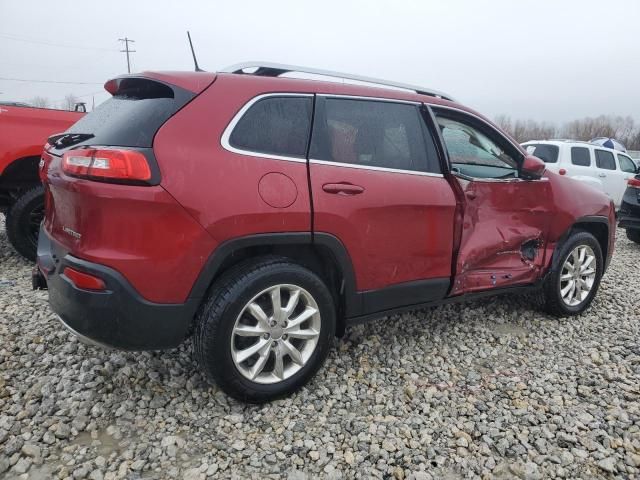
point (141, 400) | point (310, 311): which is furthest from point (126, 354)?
point (310, 311)

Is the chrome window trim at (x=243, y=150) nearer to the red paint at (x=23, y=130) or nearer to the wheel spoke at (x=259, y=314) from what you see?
the wheel spoke at (x=259, y=314)

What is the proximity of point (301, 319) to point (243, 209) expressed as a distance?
69cm

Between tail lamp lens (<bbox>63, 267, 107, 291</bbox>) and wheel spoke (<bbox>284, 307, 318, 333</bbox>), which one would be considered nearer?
tail lamp lens (<bbox>63, 267, 107, 291</bbox>)

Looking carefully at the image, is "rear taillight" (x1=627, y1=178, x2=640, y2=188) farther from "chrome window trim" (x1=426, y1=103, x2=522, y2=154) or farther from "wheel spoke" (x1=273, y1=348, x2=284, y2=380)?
"wheel spoke" (x1=273, y1=348, x2=284, y2=380)

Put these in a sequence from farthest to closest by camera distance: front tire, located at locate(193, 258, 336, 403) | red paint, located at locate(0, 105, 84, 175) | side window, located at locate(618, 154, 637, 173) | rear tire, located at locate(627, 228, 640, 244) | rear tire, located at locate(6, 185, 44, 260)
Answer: side window, located at locate(618, 154, 637, 173)
rear tire, located at locate(627, 228, 640, 244)
rear tire, located at locate(6, 185, 44, 260)
red paint, located at locate(0, 105, 84, 175)
front tire, located at locate(193, 258, 336, 403)

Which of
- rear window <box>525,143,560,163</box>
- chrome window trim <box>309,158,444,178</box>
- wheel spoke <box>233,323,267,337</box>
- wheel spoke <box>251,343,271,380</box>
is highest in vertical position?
chrome window trim <box>309,158,444,178</box>

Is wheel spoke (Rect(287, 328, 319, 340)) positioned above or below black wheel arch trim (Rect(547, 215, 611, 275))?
below

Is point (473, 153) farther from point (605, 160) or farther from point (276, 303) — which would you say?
point (605, 160)

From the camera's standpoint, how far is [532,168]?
3373mm

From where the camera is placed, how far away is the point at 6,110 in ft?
14.3

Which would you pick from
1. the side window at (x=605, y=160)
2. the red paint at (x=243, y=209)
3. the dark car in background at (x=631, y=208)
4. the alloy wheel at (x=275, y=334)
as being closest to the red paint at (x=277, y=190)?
the red paint at (x=243, y=209)

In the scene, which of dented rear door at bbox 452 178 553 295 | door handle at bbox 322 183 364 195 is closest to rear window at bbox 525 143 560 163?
dented rear door at bbox 452 178 553 295

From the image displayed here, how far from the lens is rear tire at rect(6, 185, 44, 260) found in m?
4.48

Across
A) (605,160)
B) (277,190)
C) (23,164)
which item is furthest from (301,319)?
(605,160)
